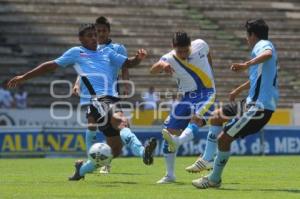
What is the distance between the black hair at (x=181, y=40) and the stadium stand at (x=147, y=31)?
1940 centimetres

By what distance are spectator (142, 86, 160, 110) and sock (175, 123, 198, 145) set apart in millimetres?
17735

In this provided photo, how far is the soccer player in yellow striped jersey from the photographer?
46.0 feet

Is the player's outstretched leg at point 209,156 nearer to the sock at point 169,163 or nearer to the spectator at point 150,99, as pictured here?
the sock at point 169,163

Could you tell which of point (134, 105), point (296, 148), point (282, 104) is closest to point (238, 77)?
point (282, 104)

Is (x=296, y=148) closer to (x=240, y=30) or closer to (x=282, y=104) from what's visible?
(x=282, y=104)

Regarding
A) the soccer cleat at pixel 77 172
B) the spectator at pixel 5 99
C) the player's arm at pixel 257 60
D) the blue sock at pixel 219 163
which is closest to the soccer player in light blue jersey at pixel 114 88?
the soccer cleat at pixel 77 172

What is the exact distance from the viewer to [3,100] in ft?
102

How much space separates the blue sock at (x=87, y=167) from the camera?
13533mm

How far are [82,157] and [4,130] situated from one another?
2285mm

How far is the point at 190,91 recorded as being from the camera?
14555mm

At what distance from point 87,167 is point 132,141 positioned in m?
0.77

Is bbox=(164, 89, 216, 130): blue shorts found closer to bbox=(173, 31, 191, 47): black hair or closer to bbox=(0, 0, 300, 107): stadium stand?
bbox=(173, 31, 191, 47): black hair

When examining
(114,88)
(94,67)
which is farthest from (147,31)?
(94,67)

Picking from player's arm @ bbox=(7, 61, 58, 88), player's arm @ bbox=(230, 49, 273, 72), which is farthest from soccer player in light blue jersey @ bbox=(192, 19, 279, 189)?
player's arm @ bbox=(7, 61, 58, 88)
